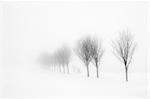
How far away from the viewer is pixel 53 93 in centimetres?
1091

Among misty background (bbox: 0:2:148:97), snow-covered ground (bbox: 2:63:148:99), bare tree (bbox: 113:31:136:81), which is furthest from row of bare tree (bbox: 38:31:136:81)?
snow-covered ground (bbox: 2:63:148:99)

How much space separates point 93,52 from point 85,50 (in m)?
0.87

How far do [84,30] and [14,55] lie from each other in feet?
22.1

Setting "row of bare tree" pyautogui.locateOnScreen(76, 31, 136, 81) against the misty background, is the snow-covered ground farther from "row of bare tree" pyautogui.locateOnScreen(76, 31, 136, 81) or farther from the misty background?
"row of bare tree" pyautogui.locateOnScreen(76, 31, 136, 81)

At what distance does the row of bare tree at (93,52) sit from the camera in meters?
14.5

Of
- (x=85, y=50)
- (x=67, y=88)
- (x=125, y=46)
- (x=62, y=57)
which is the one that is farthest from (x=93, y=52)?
(x=67, y=88)

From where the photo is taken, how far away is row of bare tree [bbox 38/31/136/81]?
1453cm

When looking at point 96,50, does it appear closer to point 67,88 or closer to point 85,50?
point 85,50

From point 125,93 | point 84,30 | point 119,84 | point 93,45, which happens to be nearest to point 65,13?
point 84,30

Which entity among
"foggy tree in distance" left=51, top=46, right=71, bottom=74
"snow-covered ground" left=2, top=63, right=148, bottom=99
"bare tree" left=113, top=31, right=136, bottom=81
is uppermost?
"bare tree" left=113, top=31, right=136, bottom=81

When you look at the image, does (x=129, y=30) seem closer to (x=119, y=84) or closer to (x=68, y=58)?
(x=119, y=84)

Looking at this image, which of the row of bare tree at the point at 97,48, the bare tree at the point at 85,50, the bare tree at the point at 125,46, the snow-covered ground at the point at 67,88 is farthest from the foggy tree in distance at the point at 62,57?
the bare tree at the point at 125,46

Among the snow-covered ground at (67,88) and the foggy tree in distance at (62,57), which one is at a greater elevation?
the foggy tree in distance at (62,57)

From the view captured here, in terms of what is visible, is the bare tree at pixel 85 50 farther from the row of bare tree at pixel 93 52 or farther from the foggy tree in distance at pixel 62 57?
the foggy tree in distance at pixel 62 57
